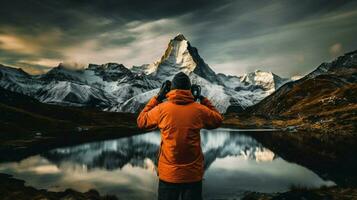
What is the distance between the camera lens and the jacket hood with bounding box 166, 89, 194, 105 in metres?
10.5

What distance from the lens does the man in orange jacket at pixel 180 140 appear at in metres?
10.4

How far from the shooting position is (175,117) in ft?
34.2

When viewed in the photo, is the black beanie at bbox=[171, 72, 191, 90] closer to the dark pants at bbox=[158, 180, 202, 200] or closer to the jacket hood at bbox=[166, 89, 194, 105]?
the jacket hood at bbox=[166, 89, 194, 105]

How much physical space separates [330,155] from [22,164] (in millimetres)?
61067

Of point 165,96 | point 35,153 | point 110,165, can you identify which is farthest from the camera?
point 35,153

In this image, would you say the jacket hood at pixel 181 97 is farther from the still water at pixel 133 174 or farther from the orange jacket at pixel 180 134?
the still water at pixel 133 174

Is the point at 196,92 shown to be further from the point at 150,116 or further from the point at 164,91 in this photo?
the point at 150,116

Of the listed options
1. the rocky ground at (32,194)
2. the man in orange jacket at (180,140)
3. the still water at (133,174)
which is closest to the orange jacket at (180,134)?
the man in orange jacket at (180,140)

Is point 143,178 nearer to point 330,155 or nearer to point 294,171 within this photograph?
point 294,171

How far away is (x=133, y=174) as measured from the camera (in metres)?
60.1

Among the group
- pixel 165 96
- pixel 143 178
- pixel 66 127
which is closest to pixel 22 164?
pixel 143 178

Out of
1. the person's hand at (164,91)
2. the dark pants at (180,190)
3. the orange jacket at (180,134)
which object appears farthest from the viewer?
the person's hand at (164,91)

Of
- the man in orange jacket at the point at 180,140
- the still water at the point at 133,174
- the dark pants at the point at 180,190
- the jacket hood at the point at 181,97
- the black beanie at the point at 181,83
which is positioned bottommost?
the still water at the point at 133,174

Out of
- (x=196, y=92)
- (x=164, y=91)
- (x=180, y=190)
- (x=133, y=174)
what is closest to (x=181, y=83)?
(x=164, y=91)
